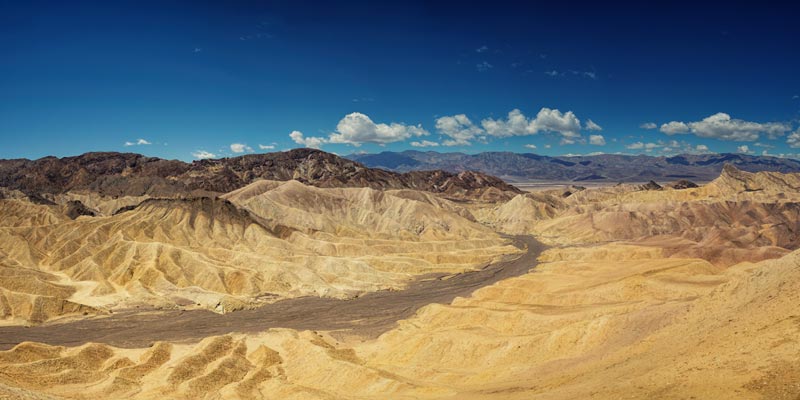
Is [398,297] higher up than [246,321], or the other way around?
[398,297]

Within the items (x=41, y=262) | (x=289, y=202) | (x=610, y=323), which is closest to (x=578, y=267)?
(x=610, y=323)

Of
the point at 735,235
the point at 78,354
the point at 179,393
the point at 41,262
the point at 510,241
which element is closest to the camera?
the point at 179,393

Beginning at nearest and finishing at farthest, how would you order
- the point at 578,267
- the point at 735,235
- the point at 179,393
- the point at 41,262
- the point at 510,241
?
1. the point at 179,393
2. the point at 578,267
3. the point at 41,262
4. the point at 735,235
5. the point at 510,241

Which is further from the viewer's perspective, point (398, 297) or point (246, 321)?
point (398, 297)

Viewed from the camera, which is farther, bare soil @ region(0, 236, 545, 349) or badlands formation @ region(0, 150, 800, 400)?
bare soil @ region(0, 236, 545, 349)

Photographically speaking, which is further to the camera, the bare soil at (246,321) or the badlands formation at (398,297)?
the bare soil at (246,321)

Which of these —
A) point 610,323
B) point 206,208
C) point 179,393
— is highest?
point 206,208

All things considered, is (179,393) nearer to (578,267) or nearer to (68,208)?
(578,267)

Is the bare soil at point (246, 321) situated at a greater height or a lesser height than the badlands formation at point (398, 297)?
lesser
